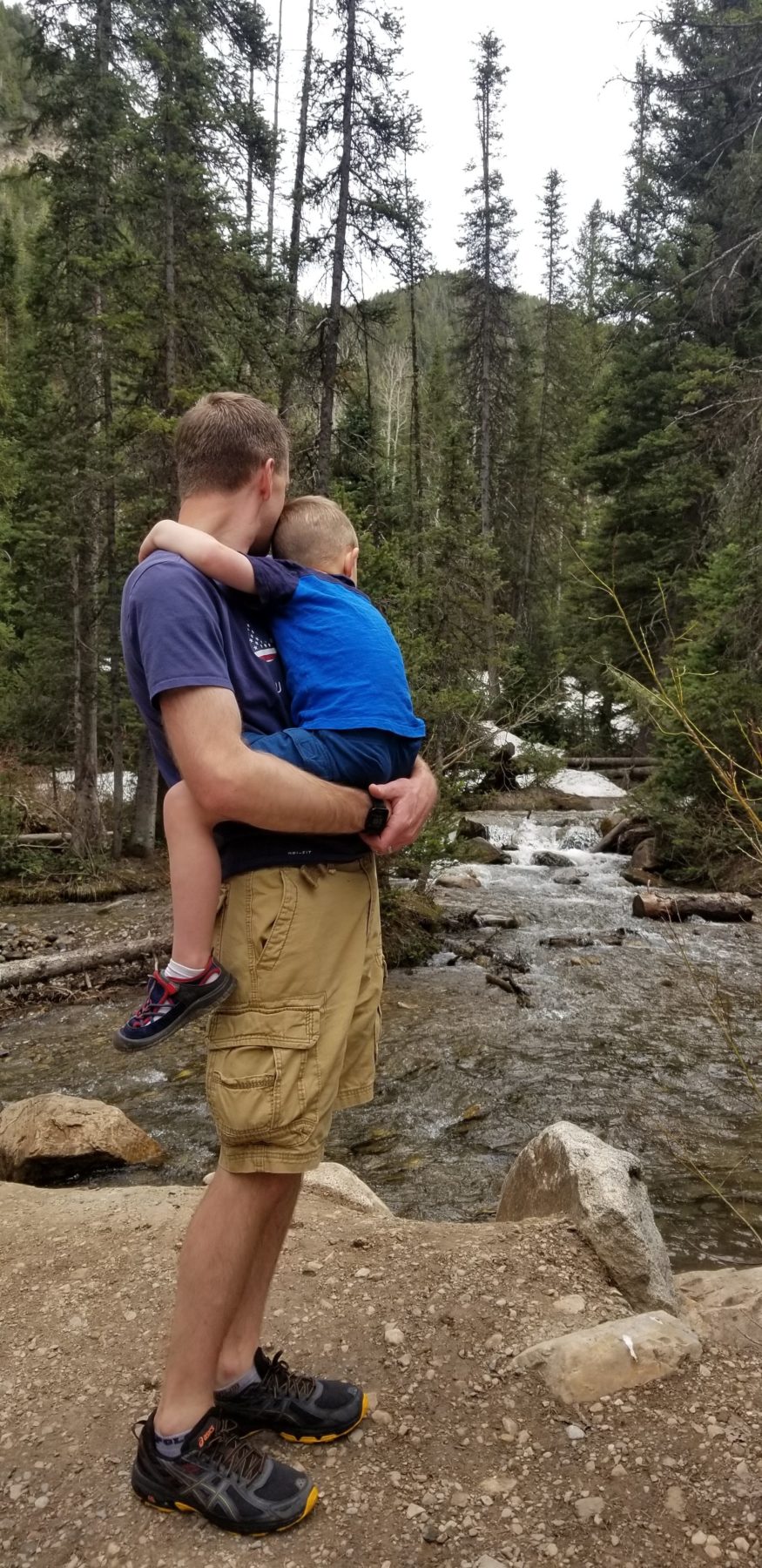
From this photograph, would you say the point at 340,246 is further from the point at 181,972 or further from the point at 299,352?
the point at 181,972

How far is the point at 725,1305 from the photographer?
323 centimetres

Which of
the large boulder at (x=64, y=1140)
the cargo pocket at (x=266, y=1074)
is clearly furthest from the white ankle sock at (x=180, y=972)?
the large boulder at (x=64, y=1140)

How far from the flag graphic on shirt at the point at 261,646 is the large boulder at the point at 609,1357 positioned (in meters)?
2.02

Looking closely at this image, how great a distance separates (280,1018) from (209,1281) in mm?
608

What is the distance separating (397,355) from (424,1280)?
4608 centimetres

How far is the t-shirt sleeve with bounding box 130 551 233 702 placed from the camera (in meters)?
1.90

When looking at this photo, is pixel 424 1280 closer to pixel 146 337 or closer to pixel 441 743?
pixel 441 743

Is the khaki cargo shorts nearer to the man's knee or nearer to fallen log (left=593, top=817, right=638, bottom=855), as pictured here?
the man's knee

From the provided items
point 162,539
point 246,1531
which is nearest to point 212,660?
point 162,539

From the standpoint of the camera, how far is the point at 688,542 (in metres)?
21.2

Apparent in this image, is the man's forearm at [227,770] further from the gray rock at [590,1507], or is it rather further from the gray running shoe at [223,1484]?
the gray rock at [590,1507]

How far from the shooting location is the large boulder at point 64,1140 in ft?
17.0

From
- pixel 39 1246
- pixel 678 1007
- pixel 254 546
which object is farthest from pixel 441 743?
pixel 254 546

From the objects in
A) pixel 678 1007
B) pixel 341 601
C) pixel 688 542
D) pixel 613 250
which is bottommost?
pixel 678 1007
